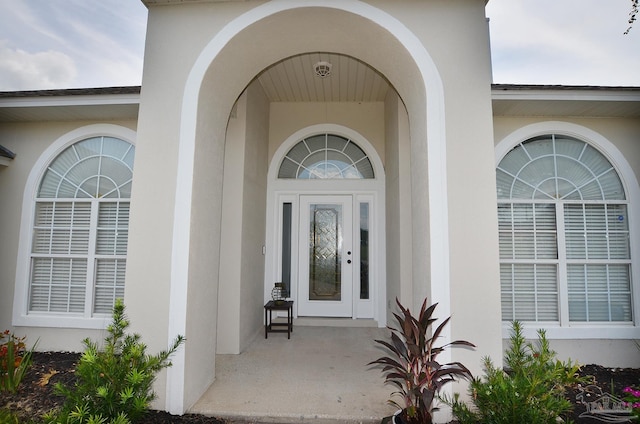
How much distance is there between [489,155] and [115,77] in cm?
543

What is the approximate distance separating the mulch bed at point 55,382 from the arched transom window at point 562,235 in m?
0.62

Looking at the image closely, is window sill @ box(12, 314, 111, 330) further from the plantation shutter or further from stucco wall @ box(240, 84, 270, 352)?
stucco wall @ box(240, 84, 270, 352)

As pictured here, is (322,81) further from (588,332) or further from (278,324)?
(588,332)

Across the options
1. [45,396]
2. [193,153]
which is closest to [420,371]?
[193,153]

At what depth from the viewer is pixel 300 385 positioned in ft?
11.2

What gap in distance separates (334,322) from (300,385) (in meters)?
2.47

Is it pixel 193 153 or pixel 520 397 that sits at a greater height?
pixel 193 153

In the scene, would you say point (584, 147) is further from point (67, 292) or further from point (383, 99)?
point (67, 292)

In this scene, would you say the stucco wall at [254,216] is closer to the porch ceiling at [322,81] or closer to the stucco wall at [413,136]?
the porch ceiling at [322,81]

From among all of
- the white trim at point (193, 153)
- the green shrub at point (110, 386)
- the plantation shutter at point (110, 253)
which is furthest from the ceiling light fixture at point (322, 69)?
the green shrub at point (110, 386)

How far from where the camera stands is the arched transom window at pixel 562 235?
4133 millimetres

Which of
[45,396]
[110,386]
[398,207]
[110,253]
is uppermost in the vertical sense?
[398,207]

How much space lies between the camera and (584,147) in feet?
13.9

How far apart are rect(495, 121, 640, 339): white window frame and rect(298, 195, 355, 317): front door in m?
2.64
